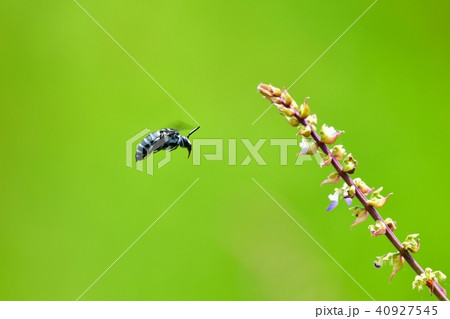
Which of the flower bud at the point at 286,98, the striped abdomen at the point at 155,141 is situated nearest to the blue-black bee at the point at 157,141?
the striped abdomen at the point at 155,141

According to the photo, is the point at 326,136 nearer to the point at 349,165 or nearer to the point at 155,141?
the point at 349,165

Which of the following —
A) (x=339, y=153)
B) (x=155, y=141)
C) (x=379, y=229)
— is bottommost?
(x=379, y=229)

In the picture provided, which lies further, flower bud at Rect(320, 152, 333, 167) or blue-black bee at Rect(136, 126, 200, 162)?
blue-black bee at Rect(136, 126, 200, 162)

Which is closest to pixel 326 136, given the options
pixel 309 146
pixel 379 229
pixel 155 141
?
pixel 309 146

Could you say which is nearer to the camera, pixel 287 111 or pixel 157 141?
pixel 287 111

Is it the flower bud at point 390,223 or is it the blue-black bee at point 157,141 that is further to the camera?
the blue-black bee at point 157,141

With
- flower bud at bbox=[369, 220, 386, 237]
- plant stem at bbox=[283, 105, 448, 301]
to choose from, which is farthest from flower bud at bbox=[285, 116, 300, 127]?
flower bud at bbox=[369, 220, 386, 237]

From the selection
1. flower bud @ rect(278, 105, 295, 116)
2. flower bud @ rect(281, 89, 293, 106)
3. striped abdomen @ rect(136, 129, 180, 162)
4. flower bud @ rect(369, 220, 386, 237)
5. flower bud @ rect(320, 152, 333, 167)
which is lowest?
flower bud @ rect(369, 220, 386, 237)

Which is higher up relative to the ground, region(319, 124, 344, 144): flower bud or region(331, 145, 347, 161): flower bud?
region(319, 124, 344, 144): flower bud

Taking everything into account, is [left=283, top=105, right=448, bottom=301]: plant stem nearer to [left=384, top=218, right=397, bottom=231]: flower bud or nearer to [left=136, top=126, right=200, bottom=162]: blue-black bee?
[left=384, top=218, right=397, bottom=231]: flower bud

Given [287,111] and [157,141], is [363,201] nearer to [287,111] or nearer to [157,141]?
[287,111]

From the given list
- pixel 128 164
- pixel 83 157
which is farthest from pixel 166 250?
pixel 83 157

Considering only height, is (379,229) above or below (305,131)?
below

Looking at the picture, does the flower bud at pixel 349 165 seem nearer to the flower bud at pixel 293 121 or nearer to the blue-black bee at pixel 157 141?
the flower bud at pixel 293 121
